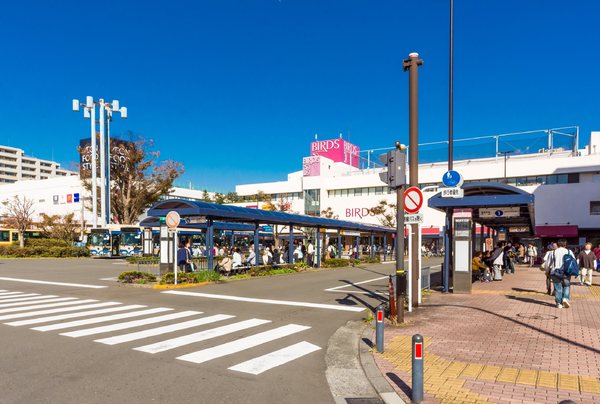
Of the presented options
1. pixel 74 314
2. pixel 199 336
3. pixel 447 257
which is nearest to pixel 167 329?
pixel 199 336

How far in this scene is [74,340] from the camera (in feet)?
25.3

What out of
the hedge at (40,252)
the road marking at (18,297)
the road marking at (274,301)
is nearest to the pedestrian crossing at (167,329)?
the road marking at (18,297)

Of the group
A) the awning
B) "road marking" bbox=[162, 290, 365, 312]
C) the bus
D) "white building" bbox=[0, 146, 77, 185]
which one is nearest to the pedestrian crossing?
"road marking" bbox=[162, 290, 365, 312]

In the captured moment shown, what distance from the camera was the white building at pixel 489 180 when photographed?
1751 inches

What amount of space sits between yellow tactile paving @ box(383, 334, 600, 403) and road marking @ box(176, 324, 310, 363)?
7.96 feet

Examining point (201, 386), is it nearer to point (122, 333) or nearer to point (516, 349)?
point (122, 333)

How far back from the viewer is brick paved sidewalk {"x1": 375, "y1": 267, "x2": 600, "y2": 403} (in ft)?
16.9

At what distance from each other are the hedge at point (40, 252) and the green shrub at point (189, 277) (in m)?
27.5

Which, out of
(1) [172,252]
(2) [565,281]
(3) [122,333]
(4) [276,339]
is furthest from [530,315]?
(1) [172,252]

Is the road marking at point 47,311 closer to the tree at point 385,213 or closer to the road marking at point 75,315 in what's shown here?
the road marking at point 75,315

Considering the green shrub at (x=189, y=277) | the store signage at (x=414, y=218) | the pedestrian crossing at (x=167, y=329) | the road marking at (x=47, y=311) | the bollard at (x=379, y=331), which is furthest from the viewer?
the green shrub at (x=189, y=277)

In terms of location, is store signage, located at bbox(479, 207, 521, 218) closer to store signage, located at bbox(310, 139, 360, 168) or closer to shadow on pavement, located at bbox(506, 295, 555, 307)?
shadow on pavement, located at bbox(506, 295, 555, 307)

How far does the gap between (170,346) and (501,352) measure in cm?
522

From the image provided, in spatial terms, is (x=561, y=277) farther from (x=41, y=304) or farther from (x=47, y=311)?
(x=41, y=304)
